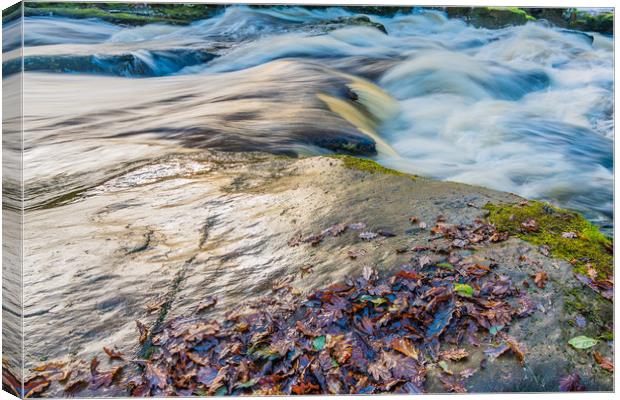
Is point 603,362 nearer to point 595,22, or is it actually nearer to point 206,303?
point 206,303

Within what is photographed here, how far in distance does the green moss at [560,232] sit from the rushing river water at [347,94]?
0.55 ft

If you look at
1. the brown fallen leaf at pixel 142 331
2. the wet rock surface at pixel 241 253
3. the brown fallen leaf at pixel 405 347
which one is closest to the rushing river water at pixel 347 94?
the wet rock surface at pixel 241 253

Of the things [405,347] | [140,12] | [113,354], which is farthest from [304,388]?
[140,12]

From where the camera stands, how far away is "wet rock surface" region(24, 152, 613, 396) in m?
4.00

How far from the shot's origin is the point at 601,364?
13.3ft

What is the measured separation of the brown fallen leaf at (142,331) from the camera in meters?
4.02

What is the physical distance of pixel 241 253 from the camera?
4406mm

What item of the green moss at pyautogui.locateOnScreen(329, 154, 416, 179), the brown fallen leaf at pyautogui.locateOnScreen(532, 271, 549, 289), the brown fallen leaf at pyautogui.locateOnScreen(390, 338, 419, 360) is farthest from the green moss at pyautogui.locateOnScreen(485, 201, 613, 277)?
the brown fallen leaf at pyautogui.locateOnScreen(390, 338, 419, 360)

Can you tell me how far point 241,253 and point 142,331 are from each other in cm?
85

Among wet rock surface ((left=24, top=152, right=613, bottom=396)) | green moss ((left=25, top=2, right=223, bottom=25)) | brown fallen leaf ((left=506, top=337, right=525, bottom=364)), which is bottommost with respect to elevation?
brown fallen leaf ((left=506, top=337, right=525, bottom=364))

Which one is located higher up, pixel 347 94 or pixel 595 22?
pixel 595 22

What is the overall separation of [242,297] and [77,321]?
3.53ft

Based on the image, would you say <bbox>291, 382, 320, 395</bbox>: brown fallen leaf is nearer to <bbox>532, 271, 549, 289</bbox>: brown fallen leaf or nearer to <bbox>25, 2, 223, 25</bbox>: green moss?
<bbox>532, 271, 549, 289</bbox>: brown fallen leaf

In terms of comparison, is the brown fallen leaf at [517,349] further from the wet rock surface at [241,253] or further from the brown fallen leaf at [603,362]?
the brown fallen leaf at [603,362]
